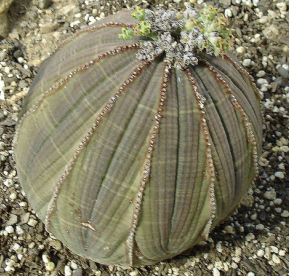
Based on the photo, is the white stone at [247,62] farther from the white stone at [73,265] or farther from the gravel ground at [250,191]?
the white stone at [73,265]

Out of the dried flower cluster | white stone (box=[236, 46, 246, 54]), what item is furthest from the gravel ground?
the dried flower cluster

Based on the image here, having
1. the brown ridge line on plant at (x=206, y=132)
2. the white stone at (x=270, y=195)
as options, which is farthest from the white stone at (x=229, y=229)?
the brown ridge line on plant at (x=206, y=132)

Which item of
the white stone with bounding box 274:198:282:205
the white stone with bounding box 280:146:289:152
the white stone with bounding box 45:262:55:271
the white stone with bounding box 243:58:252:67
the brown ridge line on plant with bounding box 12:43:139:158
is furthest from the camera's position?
the white stone with bounding box 243:58:252:67

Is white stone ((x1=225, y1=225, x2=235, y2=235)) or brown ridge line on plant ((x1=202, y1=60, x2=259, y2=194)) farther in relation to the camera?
white stone ((x1=225, y1=225, x2=235, y2=235))

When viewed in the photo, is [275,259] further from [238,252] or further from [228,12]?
[228,12]

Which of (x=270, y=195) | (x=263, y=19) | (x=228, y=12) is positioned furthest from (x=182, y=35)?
(x=263, y=19)

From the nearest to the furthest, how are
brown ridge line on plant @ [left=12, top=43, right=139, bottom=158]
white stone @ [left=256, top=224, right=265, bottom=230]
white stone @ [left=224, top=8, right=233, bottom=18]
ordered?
brown ridge line on plant @ [left=12, top=43, right=139, bottom=158], white stone @ [left=256, top=224, right=265, bottom=230], white stone @ [left=224, top=8, right=233, bottom=18]

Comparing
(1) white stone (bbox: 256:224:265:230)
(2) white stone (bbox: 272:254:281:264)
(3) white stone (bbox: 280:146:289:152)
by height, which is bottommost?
(2) white stone (bbox: 272:254:281:264)

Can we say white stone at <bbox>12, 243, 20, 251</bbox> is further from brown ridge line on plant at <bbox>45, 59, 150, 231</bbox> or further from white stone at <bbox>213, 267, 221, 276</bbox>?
white stone at <bbox>213, 267, 221, 276</bbox>
